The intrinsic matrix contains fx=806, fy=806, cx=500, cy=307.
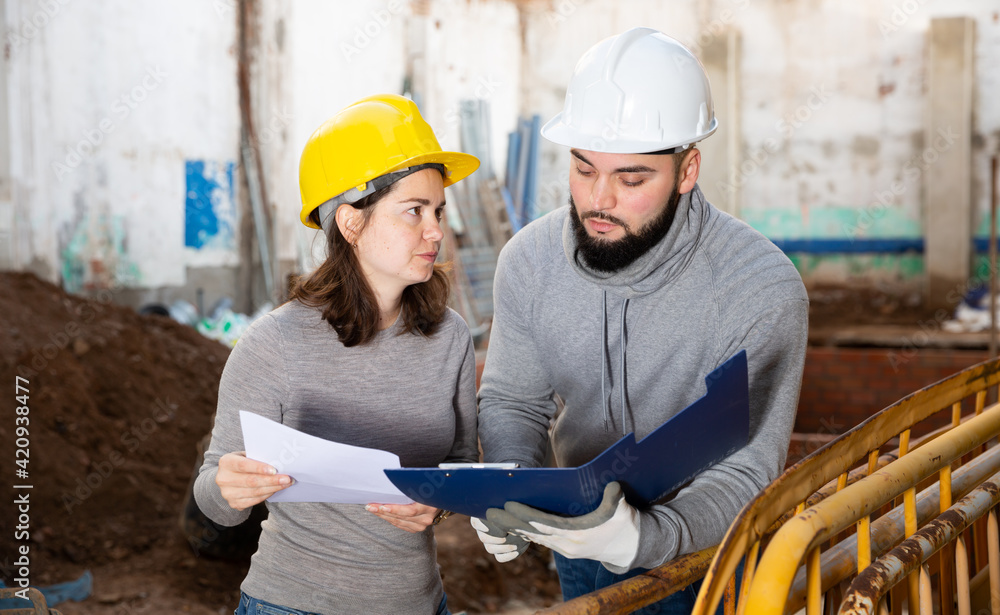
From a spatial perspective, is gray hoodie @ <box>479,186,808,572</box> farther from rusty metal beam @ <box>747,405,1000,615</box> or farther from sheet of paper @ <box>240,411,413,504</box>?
sheet of paper @ <box>240,411,413,504</box>

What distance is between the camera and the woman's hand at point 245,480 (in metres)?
1.46

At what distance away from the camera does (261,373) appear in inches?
64.9

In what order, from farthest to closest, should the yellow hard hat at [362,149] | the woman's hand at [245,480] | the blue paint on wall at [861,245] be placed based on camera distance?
the blue paint on wall at [861,245], the yellow hard hat at [362,149], the woman's hand at [245,480]

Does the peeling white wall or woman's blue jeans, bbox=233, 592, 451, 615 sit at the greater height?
the peeling white wall

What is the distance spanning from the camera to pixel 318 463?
4.63 feet

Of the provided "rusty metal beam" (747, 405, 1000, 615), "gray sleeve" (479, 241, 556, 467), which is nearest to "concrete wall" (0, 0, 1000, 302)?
"gray sleeve" (479, 241, 556, 467)

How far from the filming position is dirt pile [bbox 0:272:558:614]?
13.9ft

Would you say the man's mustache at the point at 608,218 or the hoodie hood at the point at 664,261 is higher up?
the man's mustache at the point at 608,218

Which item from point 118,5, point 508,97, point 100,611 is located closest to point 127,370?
point 100,611

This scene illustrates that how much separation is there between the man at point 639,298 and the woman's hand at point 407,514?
0.29 m

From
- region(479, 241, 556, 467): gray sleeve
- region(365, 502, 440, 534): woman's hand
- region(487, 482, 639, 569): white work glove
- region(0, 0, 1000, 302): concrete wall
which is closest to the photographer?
region(487, 482, 639, 569): white work glove

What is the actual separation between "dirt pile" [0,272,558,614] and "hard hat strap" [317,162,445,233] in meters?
2.97

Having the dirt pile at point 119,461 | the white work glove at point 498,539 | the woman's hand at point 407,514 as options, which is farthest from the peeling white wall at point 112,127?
the white work glove at point 498,539

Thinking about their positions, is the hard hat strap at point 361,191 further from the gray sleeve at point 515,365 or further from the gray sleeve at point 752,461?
the gray sleeve at point 752,461
